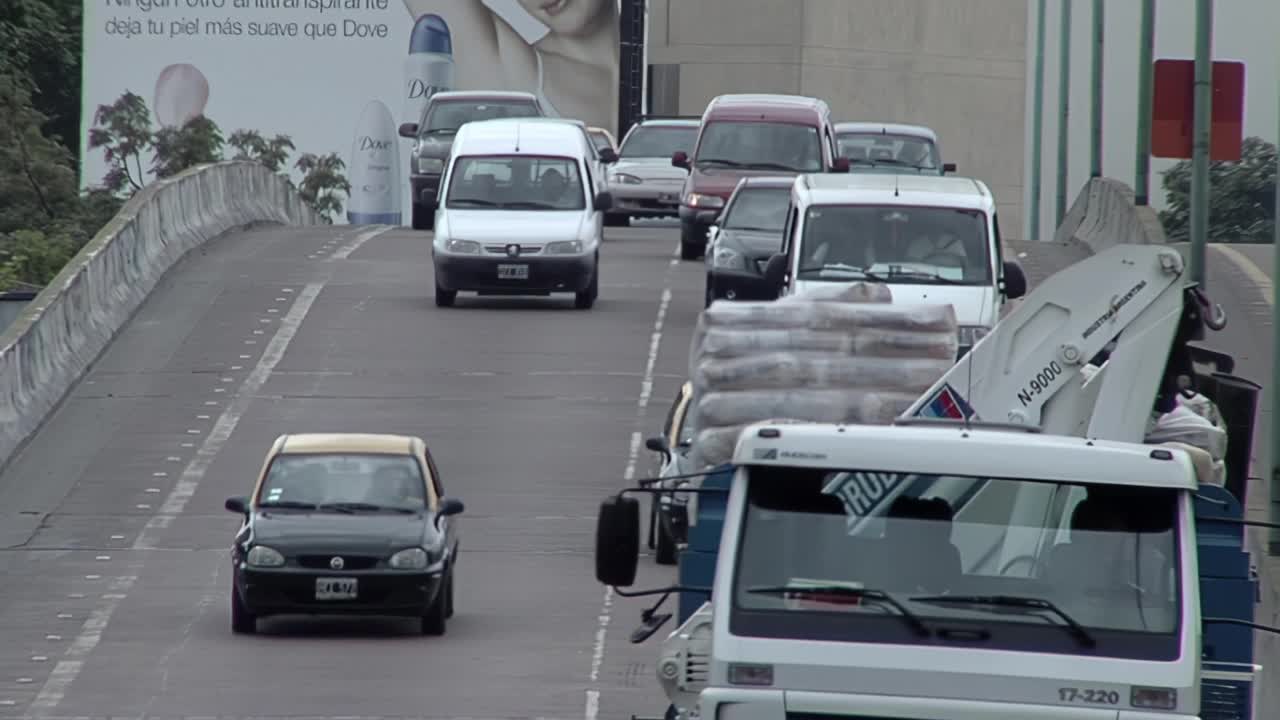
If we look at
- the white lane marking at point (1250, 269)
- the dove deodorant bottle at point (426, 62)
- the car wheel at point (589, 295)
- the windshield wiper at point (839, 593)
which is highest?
the dove deodorant bottle at point (426, 62)

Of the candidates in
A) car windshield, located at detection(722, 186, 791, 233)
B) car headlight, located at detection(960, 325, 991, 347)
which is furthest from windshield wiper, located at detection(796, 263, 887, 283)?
car windshield, located at detection(722, 186, 791, 233)

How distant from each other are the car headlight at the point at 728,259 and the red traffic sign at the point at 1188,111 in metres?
7.16

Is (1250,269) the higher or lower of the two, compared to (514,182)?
lower

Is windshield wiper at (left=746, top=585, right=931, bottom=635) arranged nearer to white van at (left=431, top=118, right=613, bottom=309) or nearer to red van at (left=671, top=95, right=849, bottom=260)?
white van at (left=431, top=118, right=613, bottom=309)

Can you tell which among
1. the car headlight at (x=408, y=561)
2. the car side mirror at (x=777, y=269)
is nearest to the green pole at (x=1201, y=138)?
the car side mirror at (x=777, y=269)

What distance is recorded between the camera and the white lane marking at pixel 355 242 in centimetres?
4294

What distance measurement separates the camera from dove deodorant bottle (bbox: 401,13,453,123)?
282 ft

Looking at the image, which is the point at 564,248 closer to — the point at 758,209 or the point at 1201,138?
the point at 758,209

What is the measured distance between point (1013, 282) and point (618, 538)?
11.9m

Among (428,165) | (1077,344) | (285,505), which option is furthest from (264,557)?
(428,165)

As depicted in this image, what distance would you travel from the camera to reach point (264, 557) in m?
19.4

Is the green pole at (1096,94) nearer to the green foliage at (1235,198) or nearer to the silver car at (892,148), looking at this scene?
the silver car at (892,148)

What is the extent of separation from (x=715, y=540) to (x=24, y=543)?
13.8 metres

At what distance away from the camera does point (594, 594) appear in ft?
71.4
